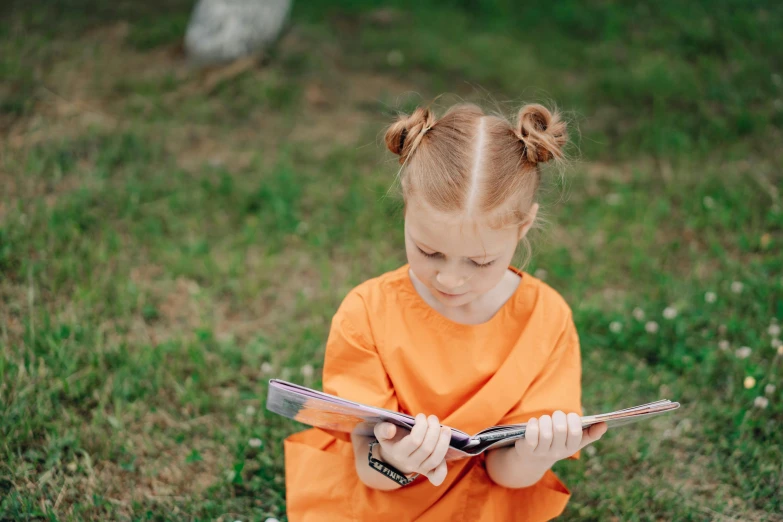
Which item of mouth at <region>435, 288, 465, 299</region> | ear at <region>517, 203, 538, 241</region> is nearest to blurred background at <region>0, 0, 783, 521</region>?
ear at <region>517, 203, 538, 241</region>

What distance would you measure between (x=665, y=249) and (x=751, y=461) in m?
1.32

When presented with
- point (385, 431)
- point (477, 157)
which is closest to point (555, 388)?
point (385, 431)

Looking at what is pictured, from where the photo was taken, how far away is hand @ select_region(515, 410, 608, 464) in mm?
1725

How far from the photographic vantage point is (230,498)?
7.81 ft

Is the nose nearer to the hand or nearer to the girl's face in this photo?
the girl's face

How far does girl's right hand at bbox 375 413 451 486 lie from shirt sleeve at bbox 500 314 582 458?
0.32 metres

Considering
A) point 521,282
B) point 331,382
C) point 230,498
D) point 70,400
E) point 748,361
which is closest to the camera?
point 331,382

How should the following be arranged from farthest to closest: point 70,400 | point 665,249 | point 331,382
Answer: point 665,249 < point 70,400 < point 331,382

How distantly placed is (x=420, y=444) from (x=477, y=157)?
73 centimetres

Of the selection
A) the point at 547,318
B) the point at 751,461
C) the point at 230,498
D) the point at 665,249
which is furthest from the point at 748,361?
the point at 230,498

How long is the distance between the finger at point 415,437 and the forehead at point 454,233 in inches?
16.6

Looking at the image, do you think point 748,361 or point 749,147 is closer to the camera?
point 748,361

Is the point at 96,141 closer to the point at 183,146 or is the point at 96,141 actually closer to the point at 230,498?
the point at 183,146

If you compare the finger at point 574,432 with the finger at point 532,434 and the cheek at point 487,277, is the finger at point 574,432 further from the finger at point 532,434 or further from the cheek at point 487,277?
the cheek at point 487,277
